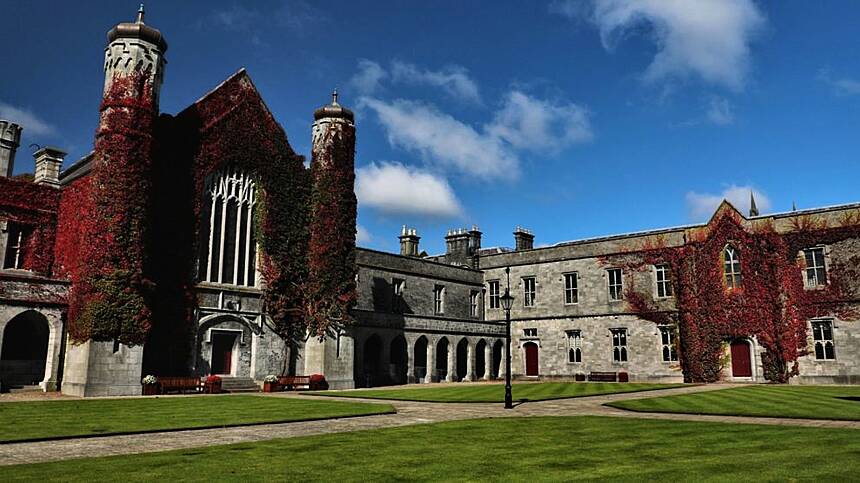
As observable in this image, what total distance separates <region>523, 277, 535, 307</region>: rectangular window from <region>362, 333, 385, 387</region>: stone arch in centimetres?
1314

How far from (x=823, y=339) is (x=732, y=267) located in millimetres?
6116

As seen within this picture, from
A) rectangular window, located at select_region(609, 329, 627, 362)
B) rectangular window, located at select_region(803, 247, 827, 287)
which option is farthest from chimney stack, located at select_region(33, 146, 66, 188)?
rectangular window, located at select_region(803, 247, 827, 287)

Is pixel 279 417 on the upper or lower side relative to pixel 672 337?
lower

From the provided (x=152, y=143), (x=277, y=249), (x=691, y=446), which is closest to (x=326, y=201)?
(x=277, y=249)

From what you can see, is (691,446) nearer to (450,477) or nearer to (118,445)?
(450,477)

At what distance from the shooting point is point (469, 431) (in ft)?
45.1

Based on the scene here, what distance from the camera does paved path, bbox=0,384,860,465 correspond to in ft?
35.9

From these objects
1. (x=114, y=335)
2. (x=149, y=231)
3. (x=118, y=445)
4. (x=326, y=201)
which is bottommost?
(x=118, y=445)

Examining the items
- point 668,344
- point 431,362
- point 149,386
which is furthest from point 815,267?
point 149,386

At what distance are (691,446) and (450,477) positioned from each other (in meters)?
5.26

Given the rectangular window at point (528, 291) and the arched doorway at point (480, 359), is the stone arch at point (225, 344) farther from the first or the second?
the rectangular window at point (528, 291)

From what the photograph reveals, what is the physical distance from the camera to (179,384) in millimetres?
27500

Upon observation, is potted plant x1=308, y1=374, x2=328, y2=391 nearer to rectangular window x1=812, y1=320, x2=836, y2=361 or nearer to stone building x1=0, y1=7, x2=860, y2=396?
stone building x1=0, y1=7, x2=860, y2=396

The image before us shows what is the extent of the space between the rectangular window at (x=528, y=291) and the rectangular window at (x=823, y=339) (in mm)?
18124
